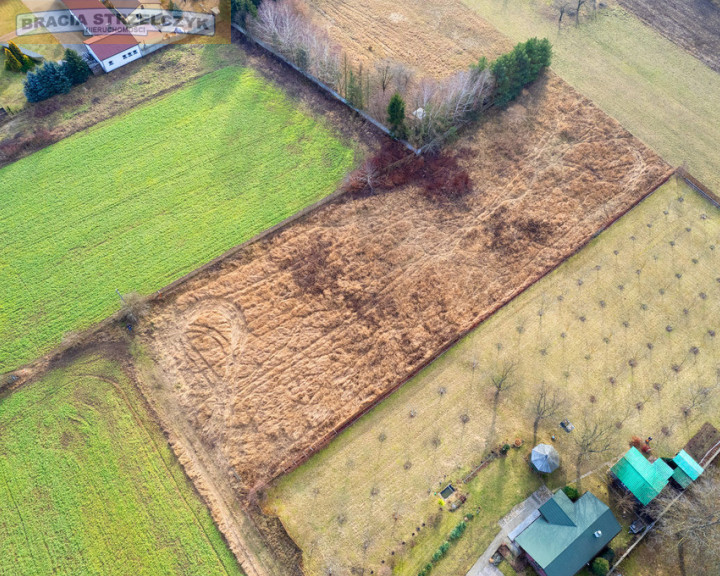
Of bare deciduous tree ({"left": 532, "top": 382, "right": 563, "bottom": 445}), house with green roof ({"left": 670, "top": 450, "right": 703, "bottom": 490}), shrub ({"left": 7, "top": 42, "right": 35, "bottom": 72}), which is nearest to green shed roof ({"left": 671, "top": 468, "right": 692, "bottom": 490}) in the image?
house with green roof ({"left": 670, "top": 450, "right": 703, "bottom": 490})

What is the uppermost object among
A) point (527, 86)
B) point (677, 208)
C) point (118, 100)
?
point (118, 100)

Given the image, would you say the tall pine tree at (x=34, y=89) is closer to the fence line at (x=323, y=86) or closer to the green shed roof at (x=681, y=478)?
the fence line at (x=323, y=86)

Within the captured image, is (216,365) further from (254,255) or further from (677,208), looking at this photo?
(677,208)

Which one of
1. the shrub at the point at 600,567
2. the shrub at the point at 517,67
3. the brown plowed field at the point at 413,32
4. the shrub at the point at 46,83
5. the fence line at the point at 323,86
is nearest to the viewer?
the shrub at the point at 600,567

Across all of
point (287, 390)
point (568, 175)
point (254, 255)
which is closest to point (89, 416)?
point (287, 390)

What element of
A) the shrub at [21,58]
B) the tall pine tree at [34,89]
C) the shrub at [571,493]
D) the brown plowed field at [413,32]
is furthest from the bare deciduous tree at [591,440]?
the shrub at [21,58]

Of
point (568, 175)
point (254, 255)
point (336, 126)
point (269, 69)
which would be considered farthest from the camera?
point (269, 69)

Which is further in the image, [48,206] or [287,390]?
[48,206]
